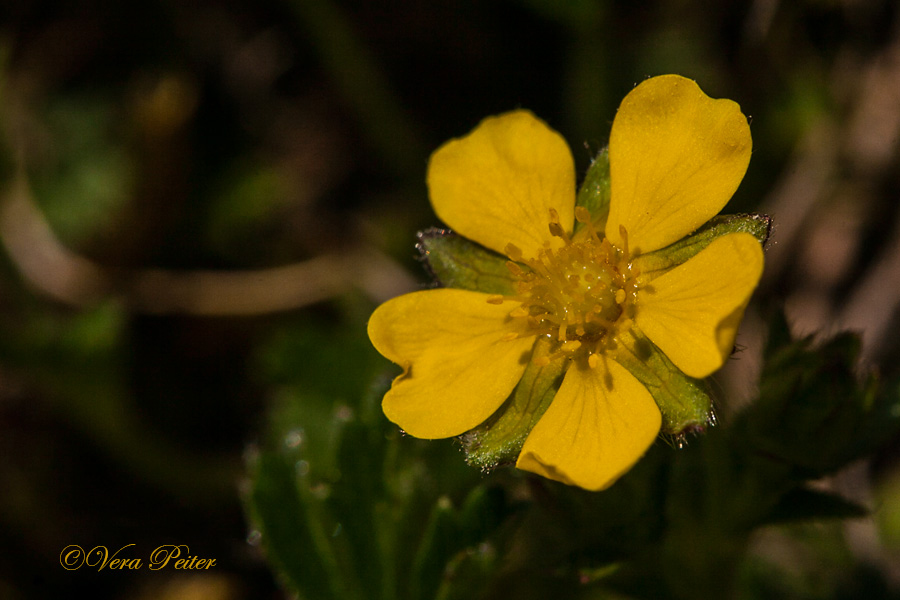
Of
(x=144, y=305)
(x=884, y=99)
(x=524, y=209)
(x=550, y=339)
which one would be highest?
(x=524, y=209)

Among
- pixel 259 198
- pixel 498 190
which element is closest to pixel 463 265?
pixel 498 190

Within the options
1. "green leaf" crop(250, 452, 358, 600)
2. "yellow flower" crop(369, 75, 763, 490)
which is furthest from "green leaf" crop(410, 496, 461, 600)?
"yellow flower" crop(369, 75, 763, 490)

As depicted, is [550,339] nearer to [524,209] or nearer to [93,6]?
[524,209]

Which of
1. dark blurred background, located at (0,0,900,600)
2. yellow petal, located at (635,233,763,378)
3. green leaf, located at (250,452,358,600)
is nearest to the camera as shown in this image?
yellow petal, located at (635,233,763,378)

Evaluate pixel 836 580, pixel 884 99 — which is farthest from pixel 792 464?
pixel 884 99

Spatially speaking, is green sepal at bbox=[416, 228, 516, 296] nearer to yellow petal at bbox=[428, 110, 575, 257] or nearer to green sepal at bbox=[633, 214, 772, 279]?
yellow petal at bbox=[428, 110, 575, 257]

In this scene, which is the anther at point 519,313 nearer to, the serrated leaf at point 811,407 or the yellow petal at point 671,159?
the yellow petal at point 671,159
